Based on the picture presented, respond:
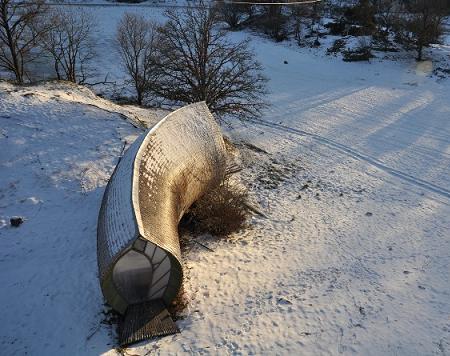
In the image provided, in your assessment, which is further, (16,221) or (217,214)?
(217,214)

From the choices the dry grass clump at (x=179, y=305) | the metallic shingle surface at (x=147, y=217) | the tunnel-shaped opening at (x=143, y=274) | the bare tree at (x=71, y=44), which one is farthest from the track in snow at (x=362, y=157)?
the tunnel-shaped opening at (x=143, y=274)

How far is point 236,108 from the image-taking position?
22219mm

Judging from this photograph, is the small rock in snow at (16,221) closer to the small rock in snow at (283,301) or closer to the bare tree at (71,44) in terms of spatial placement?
the small rock in snow at (283,301)

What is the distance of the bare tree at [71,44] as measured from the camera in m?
30.2

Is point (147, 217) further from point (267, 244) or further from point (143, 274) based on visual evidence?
point (267, 244)

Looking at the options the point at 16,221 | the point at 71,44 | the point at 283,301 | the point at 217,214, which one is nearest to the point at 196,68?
the point at 217,214

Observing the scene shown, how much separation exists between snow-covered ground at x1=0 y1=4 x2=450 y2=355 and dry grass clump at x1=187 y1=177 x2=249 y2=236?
17.0 inches

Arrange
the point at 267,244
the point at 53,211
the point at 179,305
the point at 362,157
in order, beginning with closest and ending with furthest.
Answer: the point at 179,305 < the point at 53,211 < the point at 267,244 < the point at 362,157

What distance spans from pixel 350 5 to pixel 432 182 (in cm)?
3612

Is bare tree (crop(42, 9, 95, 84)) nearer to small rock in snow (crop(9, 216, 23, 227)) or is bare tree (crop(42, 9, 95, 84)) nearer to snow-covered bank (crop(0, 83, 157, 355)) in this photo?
snow-covered bank (crop(0, 83, 157, 355))

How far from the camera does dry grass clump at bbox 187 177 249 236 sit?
15161 millimetres

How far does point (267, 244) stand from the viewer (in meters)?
15.4

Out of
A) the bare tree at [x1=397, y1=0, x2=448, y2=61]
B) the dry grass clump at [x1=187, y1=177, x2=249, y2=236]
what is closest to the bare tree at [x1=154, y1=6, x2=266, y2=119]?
the dry grass clump at [x1=187, y1=177, x2=249, y2=236]

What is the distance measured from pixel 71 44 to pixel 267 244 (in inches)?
854
